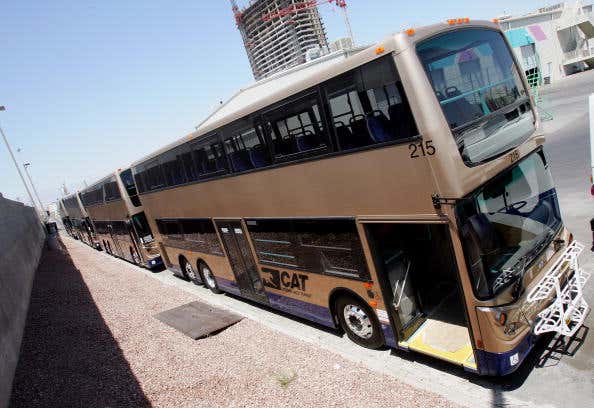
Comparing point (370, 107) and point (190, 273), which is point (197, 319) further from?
point (370, 107)

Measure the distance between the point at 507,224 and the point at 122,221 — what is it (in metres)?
16.3

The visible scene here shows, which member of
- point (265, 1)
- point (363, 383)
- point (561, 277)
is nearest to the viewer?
point (561, 277)

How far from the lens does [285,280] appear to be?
26.2ft

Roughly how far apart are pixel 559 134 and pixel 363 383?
17.4m

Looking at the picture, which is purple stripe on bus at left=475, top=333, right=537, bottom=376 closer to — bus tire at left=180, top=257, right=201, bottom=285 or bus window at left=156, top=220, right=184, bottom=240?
bus window at left=156, top=220, right=184, bottom=240

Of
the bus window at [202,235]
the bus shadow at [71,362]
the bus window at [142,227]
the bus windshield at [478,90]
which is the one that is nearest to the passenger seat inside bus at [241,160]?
the bus window at [202,235]

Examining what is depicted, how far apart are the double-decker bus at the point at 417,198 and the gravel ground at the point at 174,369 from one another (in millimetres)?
851

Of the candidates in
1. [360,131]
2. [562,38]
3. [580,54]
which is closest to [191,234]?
[360,131]

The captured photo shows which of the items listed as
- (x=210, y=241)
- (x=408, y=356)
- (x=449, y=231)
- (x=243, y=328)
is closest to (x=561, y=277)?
(x=449, y=231)

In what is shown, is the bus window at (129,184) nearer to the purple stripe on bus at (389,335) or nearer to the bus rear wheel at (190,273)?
the bus rear wheel at (190,273)

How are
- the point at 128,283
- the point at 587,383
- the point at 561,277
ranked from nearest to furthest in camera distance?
the point at 587,383 → the point at 561,277 → the point at 128,283

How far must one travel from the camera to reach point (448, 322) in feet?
19.9

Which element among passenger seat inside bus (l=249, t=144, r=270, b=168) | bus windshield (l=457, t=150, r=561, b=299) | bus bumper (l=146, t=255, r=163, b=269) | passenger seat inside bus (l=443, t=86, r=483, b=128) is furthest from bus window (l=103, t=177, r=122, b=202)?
bus windshield (l=457, t=150, r=561, b=299)

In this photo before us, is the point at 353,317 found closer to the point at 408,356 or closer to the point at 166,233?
the point at 408,356
